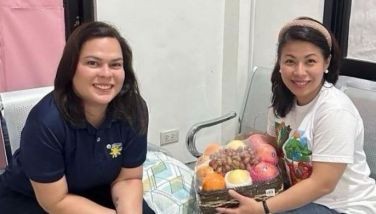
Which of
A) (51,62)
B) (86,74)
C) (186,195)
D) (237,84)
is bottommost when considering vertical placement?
(186,195)

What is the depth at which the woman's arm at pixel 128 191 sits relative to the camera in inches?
62.7

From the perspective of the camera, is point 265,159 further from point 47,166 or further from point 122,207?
point 47,166

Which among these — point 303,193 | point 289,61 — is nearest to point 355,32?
point 289,61

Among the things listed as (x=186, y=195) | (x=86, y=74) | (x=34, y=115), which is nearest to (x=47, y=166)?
(x=34, y=115)

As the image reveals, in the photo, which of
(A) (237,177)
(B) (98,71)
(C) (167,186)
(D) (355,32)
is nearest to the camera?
(B) (98,71)

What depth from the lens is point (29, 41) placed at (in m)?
2.12

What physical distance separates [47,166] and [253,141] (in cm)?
74

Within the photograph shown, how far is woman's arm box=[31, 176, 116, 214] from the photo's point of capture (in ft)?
4.78

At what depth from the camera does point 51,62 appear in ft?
7.23

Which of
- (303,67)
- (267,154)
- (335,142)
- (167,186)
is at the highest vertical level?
(303,67)

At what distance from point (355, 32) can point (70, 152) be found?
1.52m

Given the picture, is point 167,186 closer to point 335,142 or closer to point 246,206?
point 246,206

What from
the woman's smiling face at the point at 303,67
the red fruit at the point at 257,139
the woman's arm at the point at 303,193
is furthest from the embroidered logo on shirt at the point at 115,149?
the woman's smiling face at the point at 303,67

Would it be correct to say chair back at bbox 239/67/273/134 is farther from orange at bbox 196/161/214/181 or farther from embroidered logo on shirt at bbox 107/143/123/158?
embroidered logo on shirt at bbox 107/143/123/158
